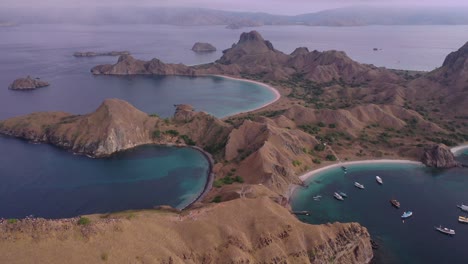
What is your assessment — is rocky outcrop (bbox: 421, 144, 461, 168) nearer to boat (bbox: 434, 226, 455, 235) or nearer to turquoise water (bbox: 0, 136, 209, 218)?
boat (bbox: 434, 226, 455, 235)

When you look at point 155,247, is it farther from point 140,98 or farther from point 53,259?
point 140,98

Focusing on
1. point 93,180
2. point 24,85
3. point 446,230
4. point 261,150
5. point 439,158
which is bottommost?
point 24,85

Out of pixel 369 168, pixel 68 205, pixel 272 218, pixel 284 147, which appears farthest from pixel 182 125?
pixel 272 218

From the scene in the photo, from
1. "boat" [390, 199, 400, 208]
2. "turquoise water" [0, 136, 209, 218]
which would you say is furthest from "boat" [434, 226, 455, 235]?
"turquoise water" [0, 136, 209, 218]

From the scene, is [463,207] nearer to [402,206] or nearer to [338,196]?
[402,206]

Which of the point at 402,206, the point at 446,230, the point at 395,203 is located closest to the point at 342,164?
the point at 395,203

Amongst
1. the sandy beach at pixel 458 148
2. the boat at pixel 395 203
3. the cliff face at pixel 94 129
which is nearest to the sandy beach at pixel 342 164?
the sandy beach at pixel 458 148
